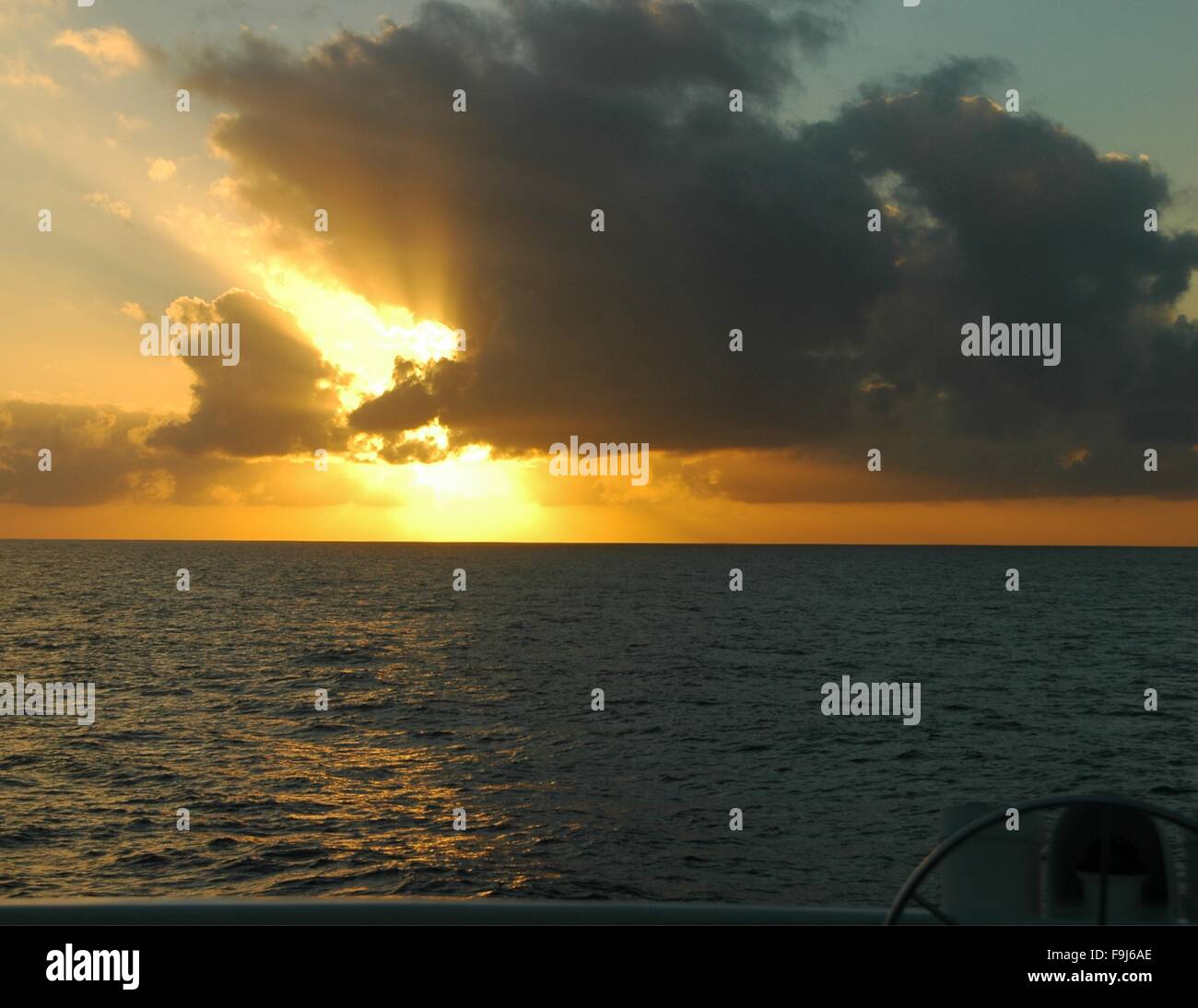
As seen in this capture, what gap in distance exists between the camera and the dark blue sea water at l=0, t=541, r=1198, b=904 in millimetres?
24297

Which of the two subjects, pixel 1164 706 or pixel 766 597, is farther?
pixel 766 597

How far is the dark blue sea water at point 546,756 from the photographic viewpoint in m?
24.3

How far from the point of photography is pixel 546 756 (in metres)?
38.3

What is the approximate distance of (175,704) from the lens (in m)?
51.5

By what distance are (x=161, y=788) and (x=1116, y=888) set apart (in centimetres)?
3324

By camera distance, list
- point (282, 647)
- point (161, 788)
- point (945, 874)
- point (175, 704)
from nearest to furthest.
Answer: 1. point (945, 874)
2. point (161, 788)
3. point (175, 704)
4. point (282, 647)

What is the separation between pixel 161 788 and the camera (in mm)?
32656

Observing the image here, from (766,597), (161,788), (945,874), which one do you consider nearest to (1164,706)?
(161,788)

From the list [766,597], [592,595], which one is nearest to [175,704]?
[592,595]
